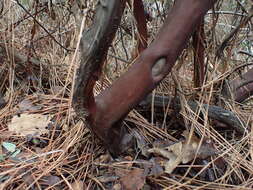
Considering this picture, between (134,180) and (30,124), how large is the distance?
0.47m

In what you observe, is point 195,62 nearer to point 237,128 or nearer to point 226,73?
point 226,73

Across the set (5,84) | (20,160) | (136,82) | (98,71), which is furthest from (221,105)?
(5,84)

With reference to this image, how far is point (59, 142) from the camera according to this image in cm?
99

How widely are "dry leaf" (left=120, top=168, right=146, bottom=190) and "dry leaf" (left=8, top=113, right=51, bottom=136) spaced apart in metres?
0.36

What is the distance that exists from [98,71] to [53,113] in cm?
49

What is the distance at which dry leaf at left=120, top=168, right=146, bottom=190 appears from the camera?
0.80m

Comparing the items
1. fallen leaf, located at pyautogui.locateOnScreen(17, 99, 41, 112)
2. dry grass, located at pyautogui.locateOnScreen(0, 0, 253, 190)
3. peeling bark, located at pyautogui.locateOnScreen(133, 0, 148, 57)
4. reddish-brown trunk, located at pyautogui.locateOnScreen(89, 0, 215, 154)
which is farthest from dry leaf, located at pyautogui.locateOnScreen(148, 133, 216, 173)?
fallen leaf, located at pyautogui.locateOnScreen(17, 99, 41, 112)

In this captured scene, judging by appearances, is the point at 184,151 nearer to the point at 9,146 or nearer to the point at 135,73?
the point at 135,73

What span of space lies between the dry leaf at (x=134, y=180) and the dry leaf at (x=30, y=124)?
36cm

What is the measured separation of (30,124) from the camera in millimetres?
1067

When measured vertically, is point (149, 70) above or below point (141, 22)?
below

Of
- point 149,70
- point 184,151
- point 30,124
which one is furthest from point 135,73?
point 30,124

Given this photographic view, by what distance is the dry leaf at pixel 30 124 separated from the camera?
1.03 m

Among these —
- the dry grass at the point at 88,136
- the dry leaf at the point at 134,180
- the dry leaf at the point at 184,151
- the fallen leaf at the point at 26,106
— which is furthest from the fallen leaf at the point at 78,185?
the fallen leaf at the point at 26,106
